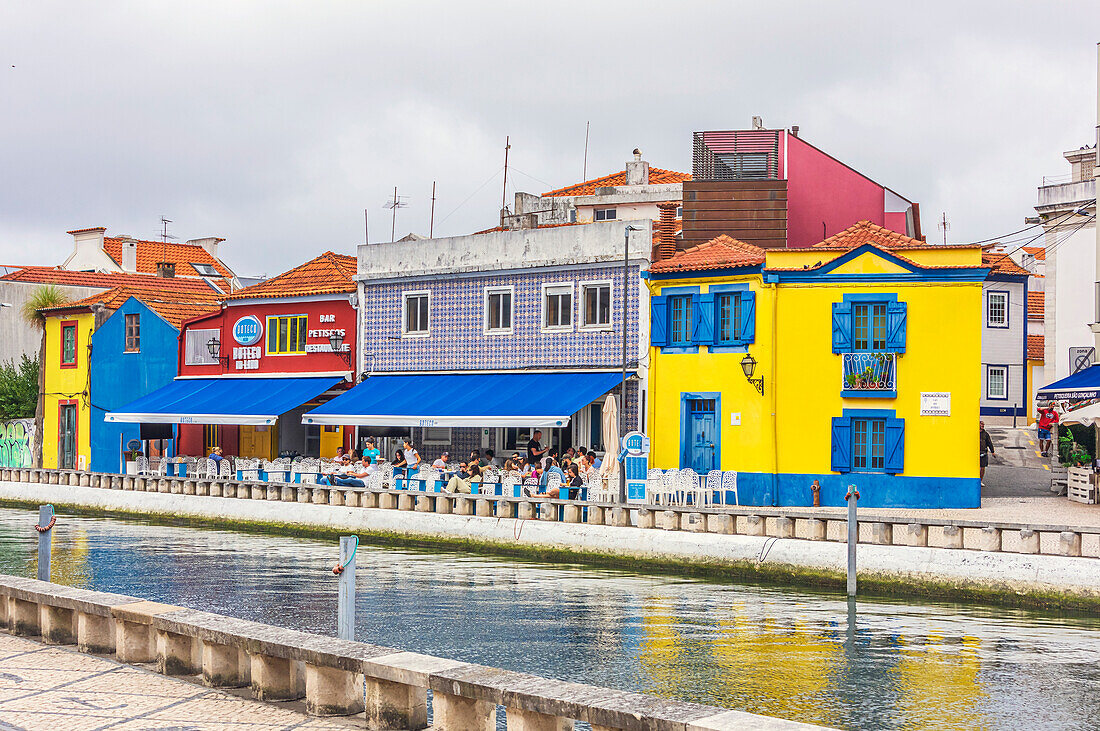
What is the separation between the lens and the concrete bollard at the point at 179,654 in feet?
31.8

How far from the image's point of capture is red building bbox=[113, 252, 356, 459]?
3541 cm

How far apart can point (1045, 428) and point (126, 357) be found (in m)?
30.7

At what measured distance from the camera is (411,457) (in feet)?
102

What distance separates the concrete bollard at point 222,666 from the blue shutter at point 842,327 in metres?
20.2

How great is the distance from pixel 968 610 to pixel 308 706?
1235cm

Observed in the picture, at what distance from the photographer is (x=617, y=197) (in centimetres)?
5625

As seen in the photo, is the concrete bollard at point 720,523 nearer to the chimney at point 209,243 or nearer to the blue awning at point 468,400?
the blue awning at point 468,400

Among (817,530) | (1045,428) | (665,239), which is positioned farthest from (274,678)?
(1045,428)

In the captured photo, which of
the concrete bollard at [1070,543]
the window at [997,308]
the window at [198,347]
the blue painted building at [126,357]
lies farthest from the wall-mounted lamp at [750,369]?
the window at [997,308]

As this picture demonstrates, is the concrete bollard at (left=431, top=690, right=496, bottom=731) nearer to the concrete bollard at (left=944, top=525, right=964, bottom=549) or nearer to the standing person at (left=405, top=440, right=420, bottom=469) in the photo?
the concrete bollard at (left=944, top=525, right=964, bottom=549)

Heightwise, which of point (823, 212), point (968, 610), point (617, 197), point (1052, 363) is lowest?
point (968, 610)

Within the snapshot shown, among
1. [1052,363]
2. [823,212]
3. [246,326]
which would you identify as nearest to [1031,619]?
[823,212]

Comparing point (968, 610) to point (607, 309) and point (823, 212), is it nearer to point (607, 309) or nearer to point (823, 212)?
point (607, 309)

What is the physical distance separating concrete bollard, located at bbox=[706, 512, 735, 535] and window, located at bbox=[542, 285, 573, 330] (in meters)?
9.80
